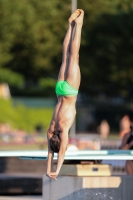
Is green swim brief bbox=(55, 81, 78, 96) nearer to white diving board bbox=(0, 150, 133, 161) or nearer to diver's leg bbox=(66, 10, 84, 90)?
diver's leg bbox=(66, 10, 84, 90)

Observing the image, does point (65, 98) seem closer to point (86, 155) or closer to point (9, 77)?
point (86, 155)

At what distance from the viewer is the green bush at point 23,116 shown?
50.7m

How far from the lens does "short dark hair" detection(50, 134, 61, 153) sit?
9.48 metres

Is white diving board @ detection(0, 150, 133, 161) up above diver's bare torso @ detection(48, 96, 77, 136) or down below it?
below

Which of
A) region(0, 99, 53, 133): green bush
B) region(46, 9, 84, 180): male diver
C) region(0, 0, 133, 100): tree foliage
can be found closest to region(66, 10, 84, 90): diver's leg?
region(46, 9, 84, 180): male diver

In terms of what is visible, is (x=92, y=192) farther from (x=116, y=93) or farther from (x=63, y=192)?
(x=116, y=93)

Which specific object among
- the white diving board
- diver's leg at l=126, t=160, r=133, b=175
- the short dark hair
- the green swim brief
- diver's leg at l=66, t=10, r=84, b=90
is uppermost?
diver's leg at l=66, t=10, r=84, b=90

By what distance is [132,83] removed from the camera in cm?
5469

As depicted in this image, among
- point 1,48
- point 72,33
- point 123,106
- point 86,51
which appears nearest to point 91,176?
point 72,33

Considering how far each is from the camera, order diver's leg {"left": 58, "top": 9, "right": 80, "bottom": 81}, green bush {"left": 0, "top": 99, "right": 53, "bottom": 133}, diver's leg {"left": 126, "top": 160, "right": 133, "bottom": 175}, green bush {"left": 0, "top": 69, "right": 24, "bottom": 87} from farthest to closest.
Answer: green bush {"left": 0, "top": 69, "right": 24, "bottom": 87} < green bush {"left": 0, "top": 99, "right": 53, "bottom": 133} < diver's leg {"left": 126, "top": 160, "right": 133, "bottom": 175} < diver's leg {"left": 58, "top": 9, "right": 80, "bottom": 81}

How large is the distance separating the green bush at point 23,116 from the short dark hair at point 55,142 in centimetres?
4006

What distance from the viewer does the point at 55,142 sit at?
31.2ft

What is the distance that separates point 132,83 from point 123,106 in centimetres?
829

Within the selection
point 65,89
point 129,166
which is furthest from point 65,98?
point 129,166
